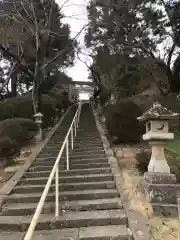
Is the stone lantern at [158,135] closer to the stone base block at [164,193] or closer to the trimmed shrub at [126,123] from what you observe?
the stone base block at [164,193]

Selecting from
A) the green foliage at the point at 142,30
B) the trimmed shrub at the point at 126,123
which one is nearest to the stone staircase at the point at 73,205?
the trimmed shrub at the point at 126,123

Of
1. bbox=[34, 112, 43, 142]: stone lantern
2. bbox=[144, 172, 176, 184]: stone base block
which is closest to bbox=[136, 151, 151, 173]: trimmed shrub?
bbox=[144, 172, 176, 184]: stone base block

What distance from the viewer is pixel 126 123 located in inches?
458

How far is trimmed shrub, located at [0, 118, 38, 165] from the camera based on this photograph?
1009 centimetres

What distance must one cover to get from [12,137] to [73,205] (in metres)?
5.31

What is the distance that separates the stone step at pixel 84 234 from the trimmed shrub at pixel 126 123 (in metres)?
6.53

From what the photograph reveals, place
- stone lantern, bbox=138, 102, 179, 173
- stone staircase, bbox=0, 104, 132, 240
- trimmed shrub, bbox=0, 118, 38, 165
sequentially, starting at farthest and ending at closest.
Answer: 1. trimmed shrub, bbox=0, 118, 38, 165
2. stone lantern, bbox=138, 102, 179, 173
3. stone staircase, bbox=0, 104, 132, 240

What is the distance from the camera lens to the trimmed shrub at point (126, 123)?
11586mm

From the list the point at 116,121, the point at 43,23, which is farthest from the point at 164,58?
the point at 116,121

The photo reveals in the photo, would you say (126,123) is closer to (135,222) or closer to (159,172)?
(159,172)

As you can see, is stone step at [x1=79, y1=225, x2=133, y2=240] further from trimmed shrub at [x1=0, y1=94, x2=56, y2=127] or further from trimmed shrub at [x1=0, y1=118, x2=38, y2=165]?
trimmed shrub at [x1=0, y1=94, x2=56, y2=127]

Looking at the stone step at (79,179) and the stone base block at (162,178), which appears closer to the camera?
the stone base block at (162,178)

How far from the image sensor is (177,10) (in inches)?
658

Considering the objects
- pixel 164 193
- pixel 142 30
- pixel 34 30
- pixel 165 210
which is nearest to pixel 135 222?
pixel 165 210
